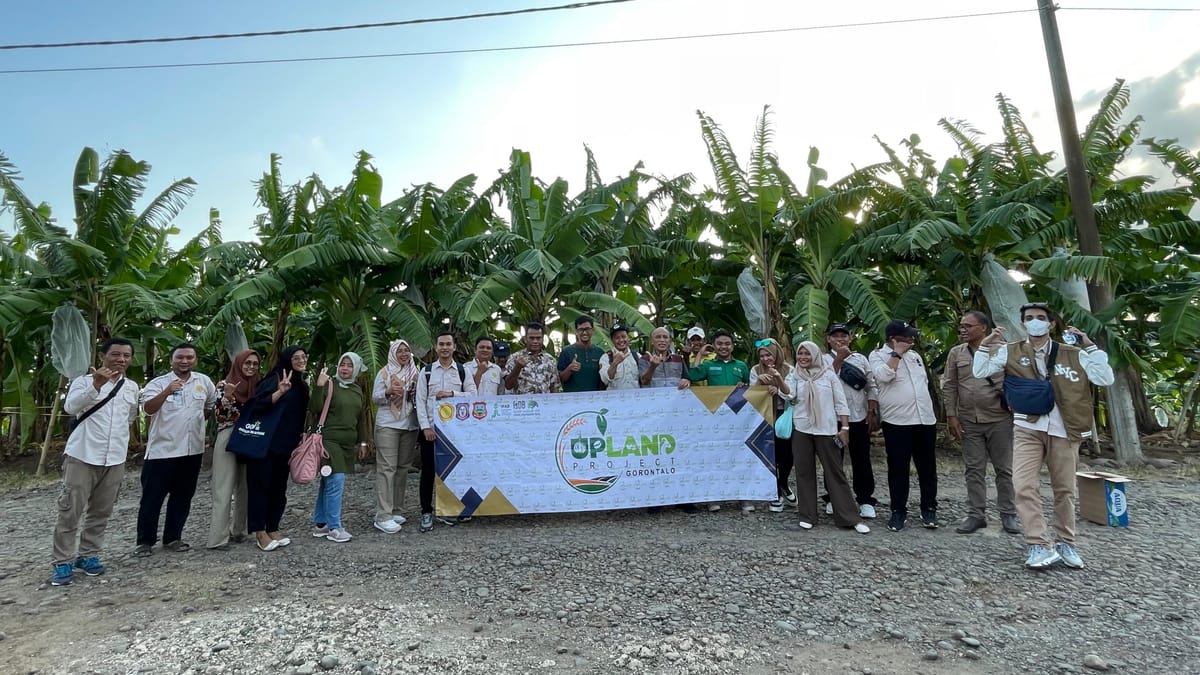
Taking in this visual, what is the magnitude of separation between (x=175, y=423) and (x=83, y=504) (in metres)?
0.76

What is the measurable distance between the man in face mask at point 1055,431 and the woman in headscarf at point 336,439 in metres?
4.98

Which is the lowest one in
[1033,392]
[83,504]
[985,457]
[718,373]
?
[83,504]

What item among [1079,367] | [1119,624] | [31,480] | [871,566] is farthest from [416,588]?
[31,480]

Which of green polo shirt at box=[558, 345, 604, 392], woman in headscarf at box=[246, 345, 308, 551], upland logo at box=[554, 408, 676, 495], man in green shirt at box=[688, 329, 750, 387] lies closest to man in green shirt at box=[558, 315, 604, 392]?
green polo shirt at box=[558, 345, 604, 392]

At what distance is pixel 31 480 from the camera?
9.18m

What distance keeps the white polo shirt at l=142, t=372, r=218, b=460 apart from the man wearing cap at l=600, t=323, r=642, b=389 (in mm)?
A: 3343

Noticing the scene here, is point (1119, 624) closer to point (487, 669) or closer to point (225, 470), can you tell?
point (487, 669)

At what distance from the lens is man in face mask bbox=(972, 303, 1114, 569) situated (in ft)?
12.5

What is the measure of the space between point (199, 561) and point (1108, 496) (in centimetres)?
718

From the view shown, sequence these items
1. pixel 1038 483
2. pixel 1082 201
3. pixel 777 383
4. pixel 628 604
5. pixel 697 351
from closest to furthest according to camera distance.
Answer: pixel 628 604
pixel 1038 483
pixel 777 383
pixel 697 351
pixel 1082 201

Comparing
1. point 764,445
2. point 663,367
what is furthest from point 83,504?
point 764,445

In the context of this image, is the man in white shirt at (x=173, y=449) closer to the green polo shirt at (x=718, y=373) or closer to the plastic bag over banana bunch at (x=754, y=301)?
the green polo shirt at (x=718, y=373)

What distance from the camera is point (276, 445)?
471cm

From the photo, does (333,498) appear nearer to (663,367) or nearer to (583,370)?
(583,370)
